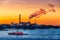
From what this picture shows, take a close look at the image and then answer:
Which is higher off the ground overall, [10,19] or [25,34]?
[10,19]

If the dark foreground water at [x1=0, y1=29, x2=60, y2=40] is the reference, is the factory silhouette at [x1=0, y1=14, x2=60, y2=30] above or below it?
above

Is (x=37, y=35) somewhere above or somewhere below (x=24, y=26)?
below

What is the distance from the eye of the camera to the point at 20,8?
1.60m

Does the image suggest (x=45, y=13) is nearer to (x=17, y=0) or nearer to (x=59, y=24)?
(x=59, y=24)

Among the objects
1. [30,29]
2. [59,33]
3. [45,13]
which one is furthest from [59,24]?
[30,29]

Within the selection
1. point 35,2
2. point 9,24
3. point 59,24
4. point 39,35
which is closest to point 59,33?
point 59,24

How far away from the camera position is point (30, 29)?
160 centimetres

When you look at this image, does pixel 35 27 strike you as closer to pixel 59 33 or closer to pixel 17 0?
pixel 59 33

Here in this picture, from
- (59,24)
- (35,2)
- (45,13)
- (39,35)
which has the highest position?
(35,2)

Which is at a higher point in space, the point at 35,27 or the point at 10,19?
the point at 10,19

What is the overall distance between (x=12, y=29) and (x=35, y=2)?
0.44 m

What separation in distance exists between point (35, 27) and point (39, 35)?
4.3 inches

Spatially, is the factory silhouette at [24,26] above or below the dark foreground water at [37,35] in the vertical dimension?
above

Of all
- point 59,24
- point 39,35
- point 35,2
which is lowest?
point 39,35
